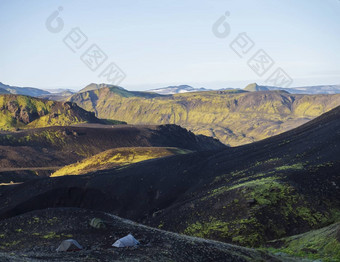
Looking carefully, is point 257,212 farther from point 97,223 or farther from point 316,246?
point 97,223

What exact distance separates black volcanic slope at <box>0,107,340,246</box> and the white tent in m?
16.7

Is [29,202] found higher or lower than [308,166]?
higher

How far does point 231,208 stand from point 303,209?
28.5ft

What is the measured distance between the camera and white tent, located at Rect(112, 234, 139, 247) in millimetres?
30375

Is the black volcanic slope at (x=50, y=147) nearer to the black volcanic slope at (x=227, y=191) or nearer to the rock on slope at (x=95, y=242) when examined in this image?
the black volcanic slope at (x=227, y=191)

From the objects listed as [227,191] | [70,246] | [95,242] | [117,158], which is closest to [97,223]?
[95,242]

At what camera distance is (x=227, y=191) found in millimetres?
55656

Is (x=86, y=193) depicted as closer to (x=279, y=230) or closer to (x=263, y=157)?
(x=263, y=157)

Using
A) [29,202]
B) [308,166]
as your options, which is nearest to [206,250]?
[308,166]

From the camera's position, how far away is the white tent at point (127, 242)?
3038cm

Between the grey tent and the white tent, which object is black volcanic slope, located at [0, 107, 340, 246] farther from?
the grey tent

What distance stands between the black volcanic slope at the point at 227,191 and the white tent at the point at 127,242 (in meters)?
16.7

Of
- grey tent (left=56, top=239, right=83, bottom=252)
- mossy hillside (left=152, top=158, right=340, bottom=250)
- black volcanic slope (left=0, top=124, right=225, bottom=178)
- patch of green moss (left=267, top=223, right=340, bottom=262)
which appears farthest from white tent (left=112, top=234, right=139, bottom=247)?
black volcanic slope (left=0, top=124, right=225, bottom=178)

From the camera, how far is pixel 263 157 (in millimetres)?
74250
